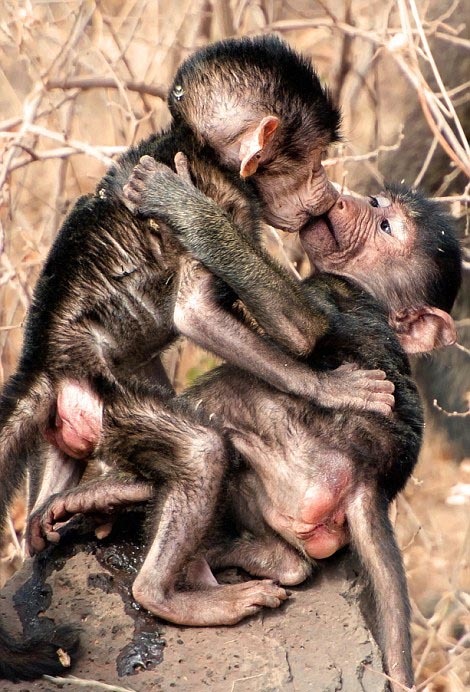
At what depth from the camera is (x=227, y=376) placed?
435 cm

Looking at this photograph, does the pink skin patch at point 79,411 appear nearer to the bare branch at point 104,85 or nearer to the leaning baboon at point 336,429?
the leaning baboon at point 336,429

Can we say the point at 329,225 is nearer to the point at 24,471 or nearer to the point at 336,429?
the point at 336,429

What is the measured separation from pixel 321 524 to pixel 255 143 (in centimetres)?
144

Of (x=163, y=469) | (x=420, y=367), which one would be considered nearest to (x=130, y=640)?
(x=163, y=469)

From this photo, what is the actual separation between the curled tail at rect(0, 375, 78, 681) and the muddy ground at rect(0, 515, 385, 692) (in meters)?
0.06

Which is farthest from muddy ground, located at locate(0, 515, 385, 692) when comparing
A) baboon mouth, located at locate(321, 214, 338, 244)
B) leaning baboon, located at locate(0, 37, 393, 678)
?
baboon mouth, located at locate(321, 214, 338, 244)

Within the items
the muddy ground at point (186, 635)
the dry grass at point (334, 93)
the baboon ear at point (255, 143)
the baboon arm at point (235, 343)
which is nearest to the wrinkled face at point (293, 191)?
the baboon ear at point (255, 143)

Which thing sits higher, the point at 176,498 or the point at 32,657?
the point at 176,498

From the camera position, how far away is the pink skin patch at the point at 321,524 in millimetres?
4043

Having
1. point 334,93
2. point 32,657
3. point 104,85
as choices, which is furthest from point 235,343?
point 334,93

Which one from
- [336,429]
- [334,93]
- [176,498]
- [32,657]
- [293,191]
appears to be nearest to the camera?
[32,657]

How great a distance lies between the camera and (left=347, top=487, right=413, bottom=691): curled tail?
3.85 m

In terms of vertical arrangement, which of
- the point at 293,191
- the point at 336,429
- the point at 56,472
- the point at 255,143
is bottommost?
the point at 56,472

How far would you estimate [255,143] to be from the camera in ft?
13.9
